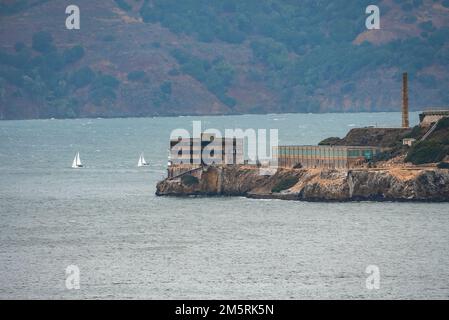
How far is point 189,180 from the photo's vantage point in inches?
6344

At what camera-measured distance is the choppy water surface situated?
330ft

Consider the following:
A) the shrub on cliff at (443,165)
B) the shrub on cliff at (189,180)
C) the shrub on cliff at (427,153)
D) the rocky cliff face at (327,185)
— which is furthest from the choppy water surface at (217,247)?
the shrub on cliff at (427,153)

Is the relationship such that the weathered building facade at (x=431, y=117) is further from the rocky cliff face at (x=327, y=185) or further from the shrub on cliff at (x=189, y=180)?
the shrub on cliff at (x=189, y=180)

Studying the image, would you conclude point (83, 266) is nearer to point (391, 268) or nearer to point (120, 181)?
point (391, 268)

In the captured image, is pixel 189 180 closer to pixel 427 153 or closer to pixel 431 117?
pixel 427 153

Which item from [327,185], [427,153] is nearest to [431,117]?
[427,153]

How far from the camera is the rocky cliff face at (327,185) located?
481 feet

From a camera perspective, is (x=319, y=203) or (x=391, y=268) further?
(x=319, y=203)

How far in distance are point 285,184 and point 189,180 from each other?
10.5 metres

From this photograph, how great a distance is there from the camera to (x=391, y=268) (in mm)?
107500

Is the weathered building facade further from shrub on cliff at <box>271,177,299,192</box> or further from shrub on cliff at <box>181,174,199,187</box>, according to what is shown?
shrub on cliff at <box>181,174,199,187</box>

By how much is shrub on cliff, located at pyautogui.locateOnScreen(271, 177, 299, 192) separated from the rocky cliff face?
0.32m
